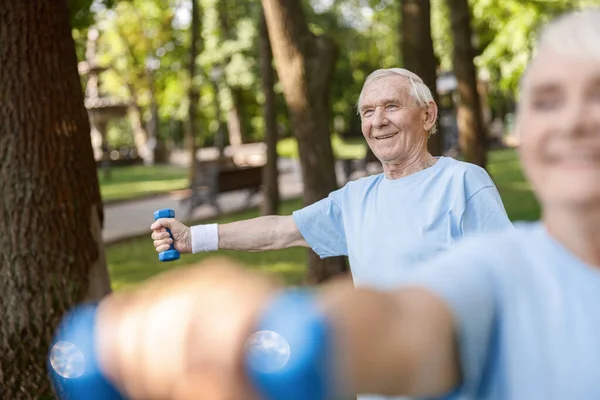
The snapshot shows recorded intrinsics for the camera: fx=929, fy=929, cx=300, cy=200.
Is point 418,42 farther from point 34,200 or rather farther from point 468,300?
point 468,300

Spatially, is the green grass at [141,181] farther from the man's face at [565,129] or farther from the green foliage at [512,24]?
the man's face at [565,129]

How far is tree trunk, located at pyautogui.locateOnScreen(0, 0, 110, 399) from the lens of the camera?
17.8ft

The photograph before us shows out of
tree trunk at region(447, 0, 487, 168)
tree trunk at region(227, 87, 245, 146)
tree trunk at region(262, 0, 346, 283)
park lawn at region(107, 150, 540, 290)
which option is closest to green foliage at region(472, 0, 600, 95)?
tree trunk at region(447, 0, 487, 168)

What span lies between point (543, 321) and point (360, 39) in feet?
141

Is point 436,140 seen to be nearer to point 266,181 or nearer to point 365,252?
point 266,181

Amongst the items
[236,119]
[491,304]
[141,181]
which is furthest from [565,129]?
[236,119]

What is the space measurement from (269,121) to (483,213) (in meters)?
12.7

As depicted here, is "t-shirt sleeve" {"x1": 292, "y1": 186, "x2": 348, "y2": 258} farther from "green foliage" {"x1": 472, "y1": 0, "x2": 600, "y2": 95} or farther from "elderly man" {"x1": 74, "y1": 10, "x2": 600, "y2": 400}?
"green foliage" {"x1": 472, "y1": 0, "x2": 600, "y2": 95}

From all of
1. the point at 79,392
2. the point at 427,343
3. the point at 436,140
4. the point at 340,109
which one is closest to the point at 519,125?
the point at 427,343

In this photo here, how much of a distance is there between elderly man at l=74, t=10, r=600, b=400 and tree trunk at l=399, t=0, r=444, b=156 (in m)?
10.8

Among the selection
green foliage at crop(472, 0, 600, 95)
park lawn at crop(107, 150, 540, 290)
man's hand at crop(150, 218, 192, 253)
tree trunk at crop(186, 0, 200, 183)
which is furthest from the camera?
green foliage at crop(472, 0, 600, 95)

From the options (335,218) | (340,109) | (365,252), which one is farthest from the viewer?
(340,109)

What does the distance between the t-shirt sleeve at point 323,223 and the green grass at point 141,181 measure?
70.9 feet

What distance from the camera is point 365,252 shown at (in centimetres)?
299
